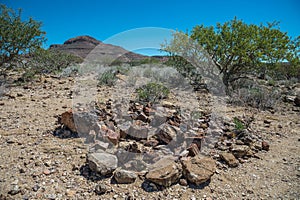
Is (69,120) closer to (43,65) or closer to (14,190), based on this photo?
(14,190)

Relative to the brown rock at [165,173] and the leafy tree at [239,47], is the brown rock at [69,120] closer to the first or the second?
the brown rock at [165,173]

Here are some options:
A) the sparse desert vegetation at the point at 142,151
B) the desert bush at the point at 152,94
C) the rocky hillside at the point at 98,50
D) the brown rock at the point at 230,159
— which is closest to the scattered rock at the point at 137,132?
the sparse desert vegetation at the point at 142,151

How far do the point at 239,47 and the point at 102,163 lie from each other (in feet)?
22.7

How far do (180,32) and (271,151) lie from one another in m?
7.35

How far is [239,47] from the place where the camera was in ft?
23.6

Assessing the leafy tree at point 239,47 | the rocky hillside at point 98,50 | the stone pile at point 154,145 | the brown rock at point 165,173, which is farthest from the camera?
the rocky hillside at point 98,50

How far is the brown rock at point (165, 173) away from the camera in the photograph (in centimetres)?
199

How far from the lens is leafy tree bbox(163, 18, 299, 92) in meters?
7.04

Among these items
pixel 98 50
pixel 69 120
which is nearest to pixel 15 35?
pixel 69 120

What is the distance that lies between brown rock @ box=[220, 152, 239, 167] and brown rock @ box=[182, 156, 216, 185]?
29 centimetres

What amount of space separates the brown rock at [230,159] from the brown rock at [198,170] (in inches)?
11.4

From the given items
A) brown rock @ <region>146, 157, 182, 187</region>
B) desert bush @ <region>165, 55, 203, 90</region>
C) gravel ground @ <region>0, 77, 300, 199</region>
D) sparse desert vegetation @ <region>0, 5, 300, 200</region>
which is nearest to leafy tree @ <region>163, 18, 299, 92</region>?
desert bush @ <region>165, 55, 203, 90</region>

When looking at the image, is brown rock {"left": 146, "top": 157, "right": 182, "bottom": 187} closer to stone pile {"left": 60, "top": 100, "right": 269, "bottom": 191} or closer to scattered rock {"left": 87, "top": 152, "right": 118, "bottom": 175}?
stone pile {"left": 60, "top": 100, "right": 269, "bottom": 191}

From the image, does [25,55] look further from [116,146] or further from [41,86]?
[116,146]
